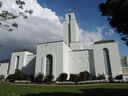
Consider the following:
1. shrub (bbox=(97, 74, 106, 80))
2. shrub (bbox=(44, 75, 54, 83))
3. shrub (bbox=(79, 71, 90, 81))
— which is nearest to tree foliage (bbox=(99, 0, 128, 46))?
shrub (bbox=(97, 74, 106, 80))

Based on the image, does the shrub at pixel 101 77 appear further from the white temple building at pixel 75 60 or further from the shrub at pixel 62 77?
the shrub at pixel 62 77

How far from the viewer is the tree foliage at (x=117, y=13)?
877cm

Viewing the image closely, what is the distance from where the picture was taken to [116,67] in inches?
1153

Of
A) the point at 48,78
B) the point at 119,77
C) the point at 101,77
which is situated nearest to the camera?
the point at 119,77

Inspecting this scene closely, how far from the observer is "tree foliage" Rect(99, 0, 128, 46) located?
8.77 m

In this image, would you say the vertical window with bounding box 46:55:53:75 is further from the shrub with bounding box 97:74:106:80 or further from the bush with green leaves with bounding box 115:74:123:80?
the bush with green leaves with bounding box 115:74:123:80

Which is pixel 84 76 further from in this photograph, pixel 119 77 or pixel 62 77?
pixel 119 77

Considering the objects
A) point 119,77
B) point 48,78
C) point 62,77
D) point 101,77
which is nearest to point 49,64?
point 48,78

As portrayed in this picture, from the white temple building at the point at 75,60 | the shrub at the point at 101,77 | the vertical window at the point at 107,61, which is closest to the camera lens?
the shrub at the point at 101,77

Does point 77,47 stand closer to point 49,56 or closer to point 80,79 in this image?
point 49,56

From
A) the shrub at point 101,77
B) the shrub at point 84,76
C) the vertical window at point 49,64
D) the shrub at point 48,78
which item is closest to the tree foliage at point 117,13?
the shrub at point 101,77

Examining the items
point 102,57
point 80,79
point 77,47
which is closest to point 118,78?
point 102,57

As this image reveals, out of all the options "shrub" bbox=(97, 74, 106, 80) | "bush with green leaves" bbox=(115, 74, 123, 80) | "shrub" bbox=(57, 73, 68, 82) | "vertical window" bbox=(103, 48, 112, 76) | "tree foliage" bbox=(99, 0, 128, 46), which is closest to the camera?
"tree foliage" bbox=(99, 0, 128, 46)

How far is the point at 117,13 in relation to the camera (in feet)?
29.6
